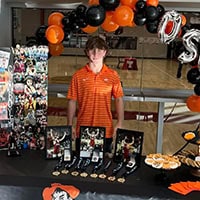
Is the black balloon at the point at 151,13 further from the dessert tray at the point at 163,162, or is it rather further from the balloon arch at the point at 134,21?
the dessert tray at the point at 163,162

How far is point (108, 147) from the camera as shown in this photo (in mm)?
2229

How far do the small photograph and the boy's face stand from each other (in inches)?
23.9

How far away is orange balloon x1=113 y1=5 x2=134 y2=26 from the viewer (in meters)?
2.42

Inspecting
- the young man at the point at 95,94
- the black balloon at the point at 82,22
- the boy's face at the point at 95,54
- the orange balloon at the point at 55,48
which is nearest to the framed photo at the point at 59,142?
the young man at the point at 95,94

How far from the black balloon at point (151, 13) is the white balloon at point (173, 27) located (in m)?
0.06

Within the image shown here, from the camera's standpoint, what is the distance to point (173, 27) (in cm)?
245

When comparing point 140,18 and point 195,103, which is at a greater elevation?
point 140,18

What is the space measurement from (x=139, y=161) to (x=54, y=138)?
0.48 m

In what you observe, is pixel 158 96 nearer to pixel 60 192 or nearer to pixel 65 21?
pixel 65 21

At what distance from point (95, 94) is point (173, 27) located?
28.8 inches

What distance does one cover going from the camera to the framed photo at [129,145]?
1.84m

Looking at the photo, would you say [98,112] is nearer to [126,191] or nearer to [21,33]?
[126,191]

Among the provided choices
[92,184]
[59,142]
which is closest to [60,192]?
[92,184]

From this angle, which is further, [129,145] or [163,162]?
[129,145]
